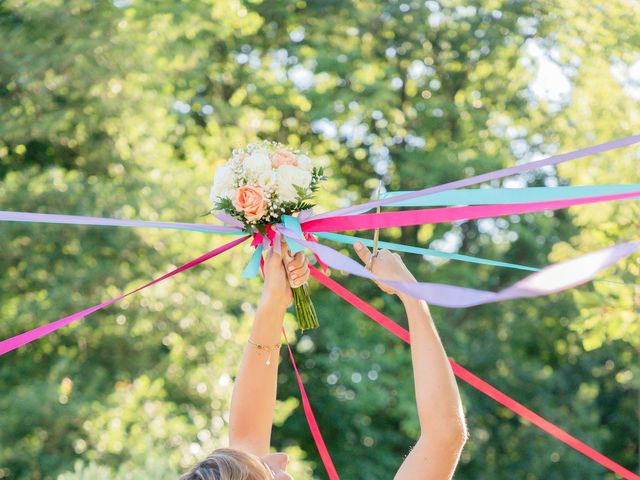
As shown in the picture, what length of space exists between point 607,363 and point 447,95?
4.27 metres

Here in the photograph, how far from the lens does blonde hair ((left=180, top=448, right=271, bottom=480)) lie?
2.02 metres

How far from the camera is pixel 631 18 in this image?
9094 millimetres

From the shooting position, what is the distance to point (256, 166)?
2902 millimetres

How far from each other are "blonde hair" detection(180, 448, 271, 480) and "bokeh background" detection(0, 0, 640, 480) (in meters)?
4.39

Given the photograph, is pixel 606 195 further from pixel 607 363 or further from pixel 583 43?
pixel 607 363

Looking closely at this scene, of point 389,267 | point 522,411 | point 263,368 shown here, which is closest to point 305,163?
point 263,368

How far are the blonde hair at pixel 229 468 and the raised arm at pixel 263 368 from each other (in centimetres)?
56

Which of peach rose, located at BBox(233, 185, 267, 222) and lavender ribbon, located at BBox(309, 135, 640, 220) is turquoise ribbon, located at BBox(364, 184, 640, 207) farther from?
peach rose, located at BBox(233, 185, 267, 222)

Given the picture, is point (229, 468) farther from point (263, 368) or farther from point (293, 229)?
point (293, 229)

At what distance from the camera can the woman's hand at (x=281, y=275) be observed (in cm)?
276

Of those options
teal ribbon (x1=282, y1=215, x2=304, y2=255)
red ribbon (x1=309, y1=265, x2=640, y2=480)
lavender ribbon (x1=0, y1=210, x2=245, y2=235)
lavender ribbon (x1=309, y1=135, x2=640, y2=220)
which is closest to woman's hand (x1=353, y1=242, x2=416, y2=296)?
lavender ribbon (x1=309, y1=135, x2=640, y2=220)

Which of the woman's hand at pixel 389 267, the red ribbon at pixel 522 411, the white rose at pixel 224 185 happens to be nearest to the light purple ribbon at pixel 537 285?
the woman's hand at pixel 389 267

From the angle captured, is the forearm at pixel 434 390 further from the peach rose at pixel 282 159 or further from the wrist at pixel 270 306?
the peach rose at pixel 282 159

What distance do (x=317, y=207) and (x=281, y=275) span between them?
742cm
